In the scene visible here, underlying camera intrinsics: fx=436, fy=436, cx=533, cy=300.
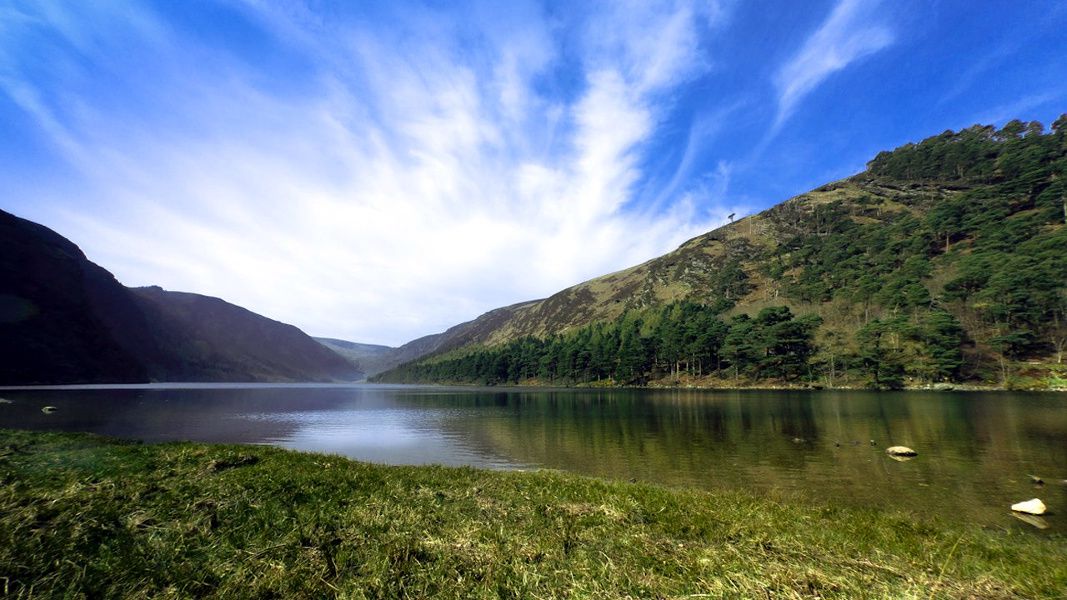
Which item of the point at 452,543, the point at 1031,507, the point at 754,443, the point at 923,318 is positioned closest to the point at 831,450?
the point at 754,443

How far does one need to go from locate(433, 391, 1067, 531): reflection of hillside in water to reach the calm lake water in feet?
0.40

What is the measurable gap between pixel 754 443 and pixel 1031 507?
66.4 feet

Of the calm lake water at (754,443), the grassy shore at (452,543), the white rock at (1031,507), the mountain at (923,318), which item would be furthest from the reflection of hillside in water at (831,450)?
the mountain at (923,318)

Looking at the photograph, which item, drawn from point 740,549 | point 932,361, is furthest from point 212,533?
point 932,361

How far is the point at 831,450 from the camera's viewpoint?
35250 millimetres

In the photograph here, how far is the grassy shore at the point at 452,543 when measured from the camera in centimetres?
813

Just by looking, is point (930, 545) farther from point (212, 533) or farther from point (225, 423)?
point (225, 423)

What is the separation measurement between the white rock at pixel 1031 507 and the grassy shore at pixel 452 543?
142 inches

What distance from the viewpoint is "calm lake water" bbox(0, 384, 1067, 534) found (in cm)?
2375

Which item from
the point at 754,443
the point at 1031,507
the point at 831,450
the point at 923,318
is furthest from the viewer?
the point at 923,318

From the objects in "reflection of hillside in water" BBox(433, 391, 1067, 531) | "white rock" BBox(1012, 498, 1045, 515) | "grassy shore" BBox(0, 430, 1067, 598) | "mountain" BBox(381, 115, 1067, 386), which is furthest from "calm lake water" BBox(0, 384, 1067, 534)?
"mountain" BBox(381, 115, 1067, 386)

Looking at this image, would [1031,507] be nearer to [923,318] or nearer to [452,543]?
[452,543]

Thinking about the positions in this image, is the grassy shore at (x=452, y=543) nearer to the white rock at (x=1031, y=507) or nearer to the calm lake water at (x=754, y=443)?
the white rock at (x=1031, y=507)

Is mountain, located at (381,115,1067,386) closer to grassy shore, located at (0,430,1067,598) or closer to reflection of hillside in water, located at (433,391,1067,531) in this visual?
reflection of hillside in water, located at (433,391,1067,531)
